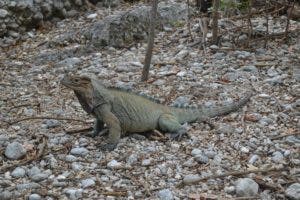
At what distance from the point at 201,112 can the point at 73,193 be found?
7.30 ft

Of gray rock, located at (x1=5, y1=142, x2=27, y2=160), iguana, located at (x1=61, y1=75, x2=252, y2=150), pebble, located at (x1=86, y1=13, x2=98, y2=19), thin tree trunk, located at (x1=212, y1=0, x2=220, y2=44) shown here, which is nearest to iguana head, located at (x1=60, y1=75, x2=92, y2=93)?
iguana, located at (x1=61, y1=75, x2=252, y2=150)

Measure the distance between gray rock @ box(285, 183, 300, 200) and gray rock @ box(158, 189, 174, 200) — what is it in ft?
3.41

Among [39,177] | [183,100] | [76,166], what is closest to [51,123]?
A: [76,166]

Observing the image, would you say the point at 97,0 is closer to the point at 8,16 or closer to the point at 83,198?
the point at 8,16

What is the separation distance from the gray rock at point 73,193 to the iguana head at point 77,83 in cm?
121

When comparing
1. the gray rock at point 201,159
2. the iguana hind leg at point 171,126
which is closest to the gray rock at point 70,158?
the iguana hind leg at point 171,126

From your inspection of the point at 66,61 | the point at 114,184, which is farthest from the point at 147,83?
the point at 114,184

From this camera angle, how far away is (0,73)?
9.27 metres

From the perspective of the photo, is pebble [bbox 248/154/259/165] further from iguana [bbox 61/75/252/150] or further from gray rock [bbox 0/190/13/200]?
gray rock [bbox 0/190/13/200]

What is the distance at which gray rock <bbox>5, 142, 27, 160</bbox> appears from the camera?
18.9ft

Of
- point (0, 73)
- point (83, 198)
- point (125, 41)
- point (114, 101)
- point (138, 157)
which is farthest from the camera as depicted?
point (125, 41)

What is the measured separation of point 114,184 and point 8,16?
663 cm

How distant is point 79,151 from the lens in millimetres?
5844

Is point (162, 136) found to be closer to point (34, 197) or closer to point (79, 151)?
point (79, 151)
